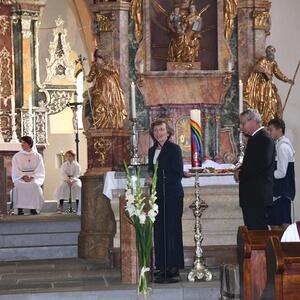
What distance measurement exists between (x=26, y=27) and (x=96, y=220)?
8775mm

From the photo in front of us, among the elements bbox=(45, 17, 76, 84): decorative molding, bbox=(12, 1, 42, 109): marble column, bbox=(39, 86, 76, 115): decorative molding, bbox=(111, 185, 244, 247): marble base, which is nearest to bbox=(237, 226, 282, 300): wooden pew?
bbox=(111, 185, 244, 247): marble base

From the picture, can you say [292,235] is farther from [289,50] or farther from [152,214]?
[289,50]

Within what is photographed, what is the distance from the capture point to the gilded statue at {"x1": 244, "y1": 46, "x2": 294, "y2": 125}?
12359mm

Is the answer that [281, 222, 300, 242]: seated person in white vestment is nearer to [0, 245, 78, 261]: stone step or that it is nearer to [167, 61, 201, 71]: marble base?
[167, 61, 201, 71]: marble base

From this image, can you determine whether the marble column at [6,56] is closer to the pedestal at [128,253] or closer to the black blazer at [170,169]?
the pedestal at [128,253]

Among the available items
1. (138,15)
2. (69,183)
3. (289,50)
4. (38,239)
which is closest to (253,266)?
(138,15)

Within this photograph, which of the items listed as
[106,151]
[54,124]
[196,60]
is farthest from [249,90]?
[54,124]

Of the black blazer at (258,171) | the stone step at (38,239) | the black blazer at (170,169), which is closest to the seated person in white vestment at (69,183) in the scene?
the stone step at (38,239)

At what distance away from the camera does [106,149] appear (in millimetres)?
12281

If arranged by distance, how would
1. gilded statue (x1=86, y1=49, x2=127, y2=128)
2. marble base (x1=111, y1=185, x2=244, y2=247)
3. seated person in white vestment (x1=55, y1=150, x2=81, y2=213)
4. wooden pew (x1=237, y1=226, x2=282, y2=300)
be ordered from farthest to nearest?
seated person in white vestment (x1=55, y1=150, x2=81, y2=213) < gilded statue (x1=86, y1=49, x2=127, y2=128) < marble base (x1=111, y1=185, x2=244, y2=247) < wooden pew (x1=237, y1=226, x2=282, y2=300)

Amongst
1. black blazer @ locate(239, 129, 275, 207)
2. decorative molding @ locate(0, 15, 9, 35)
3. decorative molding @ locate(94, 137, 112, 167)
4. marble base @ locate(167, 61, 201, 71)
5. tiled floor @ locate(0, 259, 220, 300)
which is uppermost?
decorative molding @ locate(0, 15, 9, 35)

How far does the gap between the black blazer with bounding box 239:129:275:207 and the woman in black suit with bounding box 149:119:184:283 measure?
87cm

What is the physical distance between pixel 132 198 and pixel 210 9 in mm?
4587

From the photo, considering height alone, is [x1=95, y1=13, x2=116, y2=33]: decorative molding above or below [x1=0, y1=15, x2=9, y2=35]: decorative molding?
below
